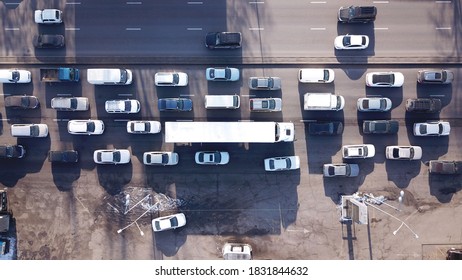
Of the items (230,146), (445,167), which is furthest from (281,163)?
(445,167)

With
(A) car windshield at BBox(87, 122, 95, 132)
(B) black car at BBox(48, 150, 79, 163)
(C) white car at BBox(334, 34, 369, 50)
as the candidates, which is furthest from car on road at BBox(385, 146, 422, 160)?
(B) black car at BBox(48, 150, 79, 163)

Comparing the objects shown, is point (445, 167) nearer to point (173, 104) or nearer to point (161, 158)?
point (173, 104)

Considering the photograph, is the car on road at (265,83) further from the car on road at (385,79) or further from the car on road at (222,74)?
the car on road at (385,79)

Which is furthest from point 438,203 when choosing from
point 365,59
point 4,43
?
point 4,43

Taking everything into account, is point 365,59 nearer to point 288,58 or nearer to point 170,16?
point 288,58

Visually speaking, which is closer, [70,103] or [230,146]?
[70,103]

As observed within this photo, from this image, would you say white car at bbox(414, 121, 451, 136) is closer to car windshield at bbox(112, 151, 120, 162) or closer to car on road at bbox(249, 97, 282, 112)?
car on road at bbox(249, 97, 282, 112)
